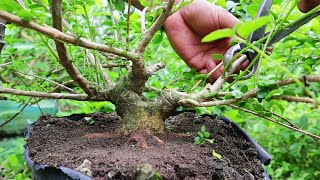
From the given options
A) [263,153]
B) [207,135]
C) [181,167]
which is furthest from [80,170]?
[263,153]

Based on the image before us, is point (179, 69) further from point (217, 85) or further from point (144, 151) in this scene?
point (144, 151)

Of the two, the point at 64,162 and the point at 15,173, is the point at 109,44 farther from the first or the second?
the point at 15,173

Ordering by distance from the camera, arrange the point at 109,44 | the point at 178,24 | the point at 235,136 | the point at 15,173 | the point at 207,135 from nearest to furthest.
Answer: the point at 109,44 → the point at 207,135 → the point at 235,136 → the point at 178,24 → the point at 15,173

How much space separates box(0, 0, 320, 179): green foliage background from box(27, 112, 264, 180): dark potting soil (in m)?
0.10

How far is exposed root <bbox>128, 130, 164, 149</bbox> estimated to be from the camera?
0.90 m

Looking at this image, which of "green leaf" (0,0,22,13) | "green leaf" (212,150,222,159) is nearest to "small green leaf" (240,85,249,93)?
"green leaf" (212,150,222,159)

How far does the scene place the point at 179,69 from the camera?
1.36m

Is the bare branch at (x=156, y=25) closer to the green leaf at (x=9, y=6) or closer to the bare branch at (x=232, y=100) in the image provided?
the bare branch at (x=232, y=100)

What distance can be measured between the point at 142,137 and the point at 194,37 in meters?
0.47

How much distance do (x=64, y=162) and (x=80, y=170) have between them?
0.18 ft

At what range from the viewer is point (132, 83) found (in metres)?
1.01

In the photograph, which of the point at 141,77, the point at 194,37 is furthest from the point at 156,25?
the point at 194,37

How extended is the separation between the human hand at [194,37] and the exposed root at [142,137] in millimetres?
313

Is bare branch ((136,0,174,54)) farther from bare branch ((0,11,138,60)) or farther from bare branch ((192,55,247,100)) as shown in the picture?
bare branch ((192,55,247,100))
